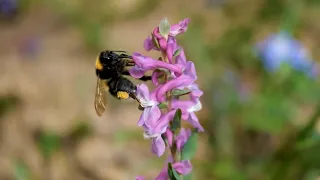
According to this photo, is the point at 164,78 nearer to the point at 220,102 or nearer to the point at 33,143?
the point at 220,102

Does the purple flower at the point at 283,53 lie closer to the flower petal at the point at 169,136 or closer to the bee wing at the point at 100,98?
the bee wing at the point at 100,98

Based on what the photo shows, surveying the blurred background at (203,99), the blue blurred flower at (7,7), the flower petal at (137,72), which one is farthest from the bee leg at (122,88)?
the blue blurred flower at (7,7)

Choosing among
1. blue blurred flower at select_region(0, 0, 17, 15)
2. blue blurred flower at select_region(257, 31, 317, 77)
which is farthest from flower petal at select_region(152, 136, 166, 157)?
blue blurred flower at select_region(0, 0, 17, 15)

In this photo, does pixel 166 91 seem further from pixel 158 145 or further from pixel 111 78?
pixel 111 78

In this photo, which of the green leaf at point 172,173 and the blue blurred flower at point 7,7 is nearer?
the green leaf at point 172,173

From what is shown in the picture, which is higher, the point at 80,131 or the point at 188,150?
the point at 188,150

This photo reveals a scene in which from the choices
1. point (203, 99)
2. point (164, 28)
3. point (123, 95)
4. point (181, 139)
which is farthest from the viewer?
point (203, 99)

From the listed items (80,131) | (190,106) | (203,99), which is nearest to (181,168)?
(190,106)

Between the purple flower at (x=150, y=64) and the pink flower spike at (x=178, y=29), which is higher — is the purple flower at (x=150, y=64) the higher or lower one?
the lower one

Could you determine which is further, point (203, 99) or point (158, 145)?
point (203, 99)
